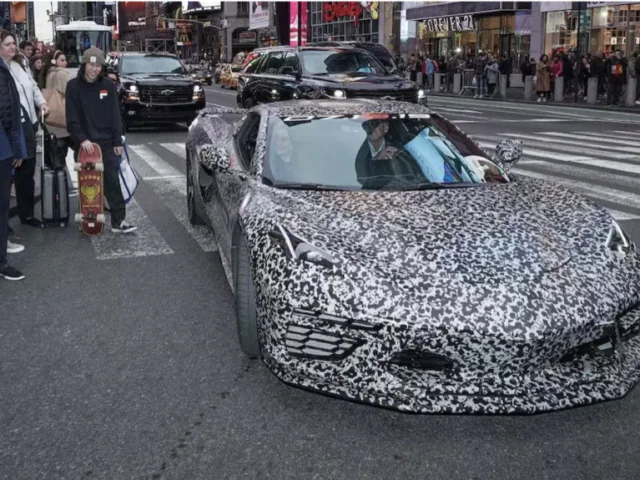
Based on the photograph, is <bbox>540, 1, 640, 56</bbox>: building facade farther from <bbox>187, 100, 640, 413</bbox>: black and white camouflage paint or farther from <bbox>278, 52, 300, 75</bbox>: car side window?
<bbox>187, 100, 640, 413</bbox>: black and white camouflage paint

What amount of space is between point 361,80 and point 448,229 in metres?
12.2

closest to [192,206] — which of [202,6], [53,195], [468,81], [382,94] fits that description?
[53,195]

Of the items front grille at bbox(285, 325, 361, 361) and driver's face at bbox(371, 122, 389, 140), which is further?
driver's face at bbox(371, 122, 389, 140)

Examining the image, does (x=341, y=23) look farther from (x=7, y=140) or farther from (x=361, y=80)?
(x=7, y=140)

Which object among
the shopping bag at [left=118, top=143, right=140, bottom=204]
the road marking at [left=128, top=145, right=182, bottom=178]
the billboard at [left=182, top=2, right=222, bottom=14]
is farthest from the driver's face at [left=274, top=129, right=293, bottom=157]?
the billboard at [left=182, top=2, right=222, bottom=14]

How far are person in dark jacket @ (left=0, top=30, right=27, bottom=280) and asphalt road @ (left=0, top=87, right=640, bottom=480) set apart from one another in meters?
0.26

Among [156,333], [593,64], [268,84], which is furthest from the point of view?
[593,64]

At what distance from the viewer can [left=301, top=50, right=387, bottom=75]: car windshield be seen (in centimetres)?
1645

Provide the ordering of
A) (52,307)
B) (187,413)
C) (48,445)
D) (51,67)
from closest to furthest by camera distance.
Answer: (48,445) < (187,413) < (52,307) < (51,67)

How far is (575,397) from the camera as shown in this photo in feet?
10.9

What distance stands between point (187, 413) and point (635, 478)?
198cm

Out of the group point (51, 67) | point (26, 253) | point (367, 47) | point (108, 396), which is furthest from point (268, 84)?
point (108, 396)

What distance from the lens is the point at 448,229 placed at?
3930 mm

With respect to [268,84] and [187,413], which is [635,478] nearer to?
[187,413]
